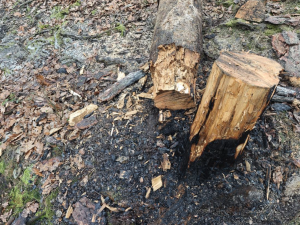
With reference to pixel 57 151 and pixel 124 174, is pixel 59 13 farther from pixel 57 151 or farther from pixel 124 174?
pixel 124 174

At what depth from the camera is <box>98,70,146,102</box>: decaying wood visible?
11.3 ft

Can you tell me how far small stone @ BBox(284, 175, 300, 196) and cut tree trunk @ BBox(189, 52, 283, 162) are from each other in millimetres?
774

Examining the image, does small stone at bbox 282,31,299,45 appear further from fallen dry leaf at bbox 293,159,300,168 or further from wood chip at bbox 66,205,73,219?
wood chip at bbox 66,205,73,219

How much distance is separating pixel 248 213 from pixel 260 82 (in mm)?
1481

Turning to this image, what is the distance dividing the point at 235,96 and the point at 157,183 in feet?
4.50

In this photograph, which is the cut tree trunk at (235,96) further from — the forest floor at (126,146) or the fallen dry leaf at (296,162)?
the fallen dry leaf at (296,162)

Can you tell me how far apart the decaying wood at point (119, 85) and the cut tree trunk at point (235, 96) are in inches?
63.9

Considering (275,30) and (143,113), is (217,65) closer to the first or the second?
(143,113)

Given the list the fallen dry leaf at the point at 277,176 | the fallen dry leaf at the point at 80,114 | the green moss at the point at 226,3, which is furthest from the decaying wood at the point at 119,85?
the green moss at the point at 226,3

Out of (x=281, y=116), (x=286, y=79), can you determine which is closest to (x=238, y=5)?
(x=286, y=79)

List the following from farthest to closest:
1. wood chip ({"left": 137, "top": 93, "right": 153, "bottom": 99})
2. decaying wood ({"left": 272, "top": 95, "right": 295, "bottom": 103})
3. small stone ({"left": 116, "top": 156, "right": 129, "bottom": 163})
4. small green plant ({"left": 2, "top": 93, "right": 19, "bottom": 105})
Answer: small green plant ({"left": 2, "top": 93, "right": 19, "bottom": 105})
wood chip ({"left": 137, "top": 93, "right": 153, "bottom": 99})
decaying wood ({"left": 272, "top": 95, "right": 295, "bottom": 103})
small stone ({"left": 116, "top": 156, "right": 129, "bottom": 163})

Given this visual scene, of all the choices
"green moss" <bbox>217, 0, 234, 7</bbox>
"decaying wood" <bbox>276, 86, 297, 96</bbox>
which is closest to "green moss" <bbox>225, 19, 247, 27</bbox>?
"green moss" <bbox>217, 0, 234, 7</bbox>

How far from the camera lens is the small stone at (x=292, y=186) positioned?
2393 mm

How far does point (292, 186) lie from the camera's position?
241cm
